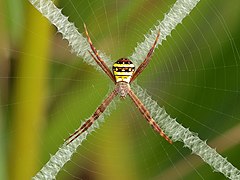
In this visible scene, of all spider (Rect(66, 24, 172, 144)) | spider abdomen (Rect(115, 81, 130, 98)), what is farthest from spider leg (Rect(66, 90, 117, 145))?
spider abdomen (Rect(115, 81, 130, 98))

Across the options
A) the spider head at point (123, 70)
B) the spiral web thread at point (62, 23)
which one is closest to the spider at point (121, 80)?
the spider head at point (123, 70)

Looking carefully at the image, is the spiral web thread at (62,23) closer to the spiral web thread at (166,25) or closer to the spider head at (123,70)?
the spiral web thread at (166,25)

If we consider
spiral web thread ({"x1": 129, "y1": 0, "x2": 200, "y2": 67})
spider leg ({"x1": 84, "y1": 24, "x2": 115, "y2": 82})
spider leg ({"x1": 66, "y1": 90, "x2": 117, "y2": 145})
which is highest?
spiral web thread ({"x1": 129, "y1": 0, "x2": 200, "y2": 67})

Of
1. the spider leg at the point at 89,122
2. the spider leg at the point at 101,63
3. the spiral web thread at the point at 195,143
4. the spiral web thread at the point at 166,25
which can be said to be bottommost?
the spider leg at the point at 89,122

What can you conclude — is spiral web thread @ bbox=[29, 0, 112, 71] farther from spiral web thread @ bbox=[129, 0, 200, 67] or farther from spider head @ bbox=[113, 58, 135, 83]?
spider head @ bbox=[113, 58, 135, 83]

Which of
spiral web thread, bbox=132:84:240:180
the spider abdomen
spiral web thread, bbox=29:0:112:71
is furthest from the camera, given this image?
the spider abdomen

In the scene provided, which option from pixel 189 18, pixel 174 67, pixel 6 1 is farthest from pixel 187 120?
pixel 6 1

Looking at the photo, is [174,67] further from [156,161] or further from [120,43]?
[156,161]

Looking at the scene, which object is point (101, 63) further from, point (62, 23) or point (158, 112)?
point (62, 23)
